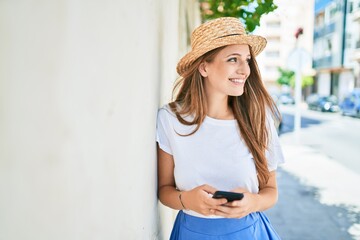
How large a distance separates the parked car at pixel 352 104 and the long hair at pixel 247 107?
839 inches

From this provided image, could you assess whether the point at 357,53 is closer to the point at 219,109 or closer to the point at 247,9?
the point at 247,9

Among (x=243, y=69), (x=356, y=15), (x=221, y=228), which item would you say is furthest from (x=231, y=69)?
(x=356, y=15)

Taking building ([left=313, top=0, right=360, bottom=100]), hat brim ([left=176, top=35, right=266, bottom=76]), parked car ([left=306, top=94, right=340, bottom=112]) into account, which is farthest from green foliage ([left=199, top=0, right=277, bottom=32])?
building ([left=313, top=0, right=360, bottom=100])

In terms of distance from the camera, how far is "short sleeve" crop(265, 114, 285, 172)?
182 cm

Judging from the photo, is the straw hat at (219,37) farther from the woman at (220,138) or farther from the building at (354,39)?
the building at (354,39)

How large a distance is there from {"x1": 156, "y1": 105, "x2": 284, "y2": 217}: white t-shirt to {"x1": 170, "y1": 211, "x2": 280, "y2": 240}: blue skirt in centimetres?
5

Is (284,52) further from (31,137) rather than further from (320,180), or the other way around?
(31,137)

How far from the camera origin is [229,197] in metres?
1.48

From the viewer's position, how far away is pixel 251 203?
Answer: 157 centimetres

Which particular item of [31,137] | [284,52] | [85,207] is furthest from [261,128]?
[284,52]

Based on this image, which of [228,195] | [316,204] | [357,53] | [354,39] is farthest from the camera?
[354,39]

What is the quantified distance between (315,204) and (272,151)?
4.04 m

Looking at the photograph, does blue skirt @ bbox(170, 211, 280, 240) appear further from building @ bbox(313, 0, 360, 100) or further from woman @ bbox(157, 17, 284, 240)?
building @ bbox(313, 0, 360, 100)

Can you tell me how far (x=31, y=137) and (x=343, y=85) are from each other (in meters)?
35.7
